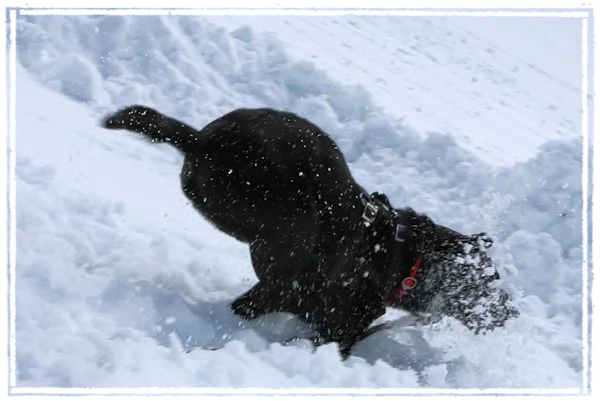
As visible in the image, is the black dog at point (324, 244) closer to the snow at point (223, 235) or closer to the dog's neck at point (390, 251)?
the dog's neck at point (390, 251)

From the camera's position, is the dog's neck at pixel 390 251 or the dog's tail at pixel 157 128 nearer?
the dog's neck at pixel 390 251

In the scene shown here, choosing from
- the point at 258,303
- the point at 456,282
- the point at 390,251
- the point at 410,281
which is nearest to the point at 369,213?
the point at 390,251

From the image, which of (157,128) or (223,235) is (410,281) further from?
(157,128)

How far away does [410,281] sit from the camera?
3023 mm

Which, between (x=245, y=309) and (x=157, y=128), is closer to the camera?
(x=245, y=309)

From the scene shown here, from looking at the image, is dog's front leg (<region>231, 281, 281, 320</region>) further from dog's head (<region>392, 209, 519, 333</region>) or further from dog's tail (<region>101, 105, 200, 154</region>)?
dog's tail (<region>101, 105, 200, 154</region>)

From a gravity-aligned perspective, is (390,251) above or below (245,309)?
above

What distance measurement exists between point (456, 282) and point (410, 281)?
206 mm

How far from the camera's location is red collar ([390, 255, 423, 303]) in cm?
302

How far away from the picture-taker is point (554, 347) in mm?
3350

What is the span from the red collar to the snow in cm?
19

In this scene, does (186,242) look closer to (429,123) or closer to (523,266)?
(523,266)

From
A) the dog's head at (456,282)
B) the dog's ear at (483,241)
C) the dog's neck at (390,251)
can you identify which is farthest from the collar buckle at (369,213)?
the dog's ear at (483,241)

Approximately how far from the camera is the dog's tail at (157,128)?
316 cm
